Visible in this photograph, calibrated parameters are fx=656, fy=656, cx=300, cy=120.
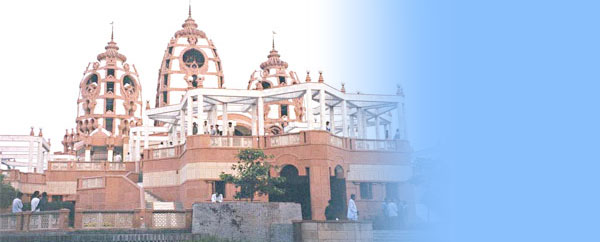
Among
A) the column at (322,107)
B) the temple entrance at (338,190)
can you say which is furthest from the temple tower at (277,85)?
the temple entrance at (338,190)

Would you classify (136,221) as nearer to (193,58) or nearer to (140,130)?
(140,130)

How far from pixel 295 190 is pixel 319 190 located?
116 cm

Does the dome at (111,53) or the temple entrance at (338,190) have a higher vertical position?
the dome at (111,53)

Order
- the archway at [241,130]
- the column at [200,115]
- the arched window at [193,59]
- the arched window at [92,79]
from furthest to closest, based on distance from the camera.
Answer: the arched window at [92,79] → the arched window at [193,59] → the archway at [241,130] → the column at [200,115]

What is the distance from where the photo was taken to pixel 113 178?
113 ft

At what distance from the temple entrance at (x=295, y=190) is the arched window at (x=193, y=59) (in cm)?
3098

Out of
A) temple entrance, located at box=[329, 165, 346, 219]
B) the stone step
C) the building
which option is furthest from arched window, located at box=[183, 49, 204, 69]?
the stone step

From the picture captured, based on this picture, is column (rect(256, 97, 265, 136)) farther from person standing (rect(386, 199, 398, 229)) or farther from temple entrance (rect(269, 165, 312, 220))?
person standing (rect(386, 199, 398, 229))

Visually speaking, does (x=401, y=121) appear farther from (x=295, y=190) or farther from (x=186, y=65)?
(x=186, y=65)

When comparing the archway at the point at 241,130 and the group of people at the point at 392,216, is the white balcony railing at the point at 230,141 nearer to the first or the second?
the group of people at the point at 392,216

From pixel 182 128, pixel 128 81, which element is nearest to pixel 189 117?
pixel 182 128

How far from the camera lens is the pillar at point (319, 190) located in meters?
31.0

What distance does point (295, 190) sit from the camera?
31594 mm

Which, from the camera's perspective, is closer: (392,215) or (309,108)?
(392,215)
